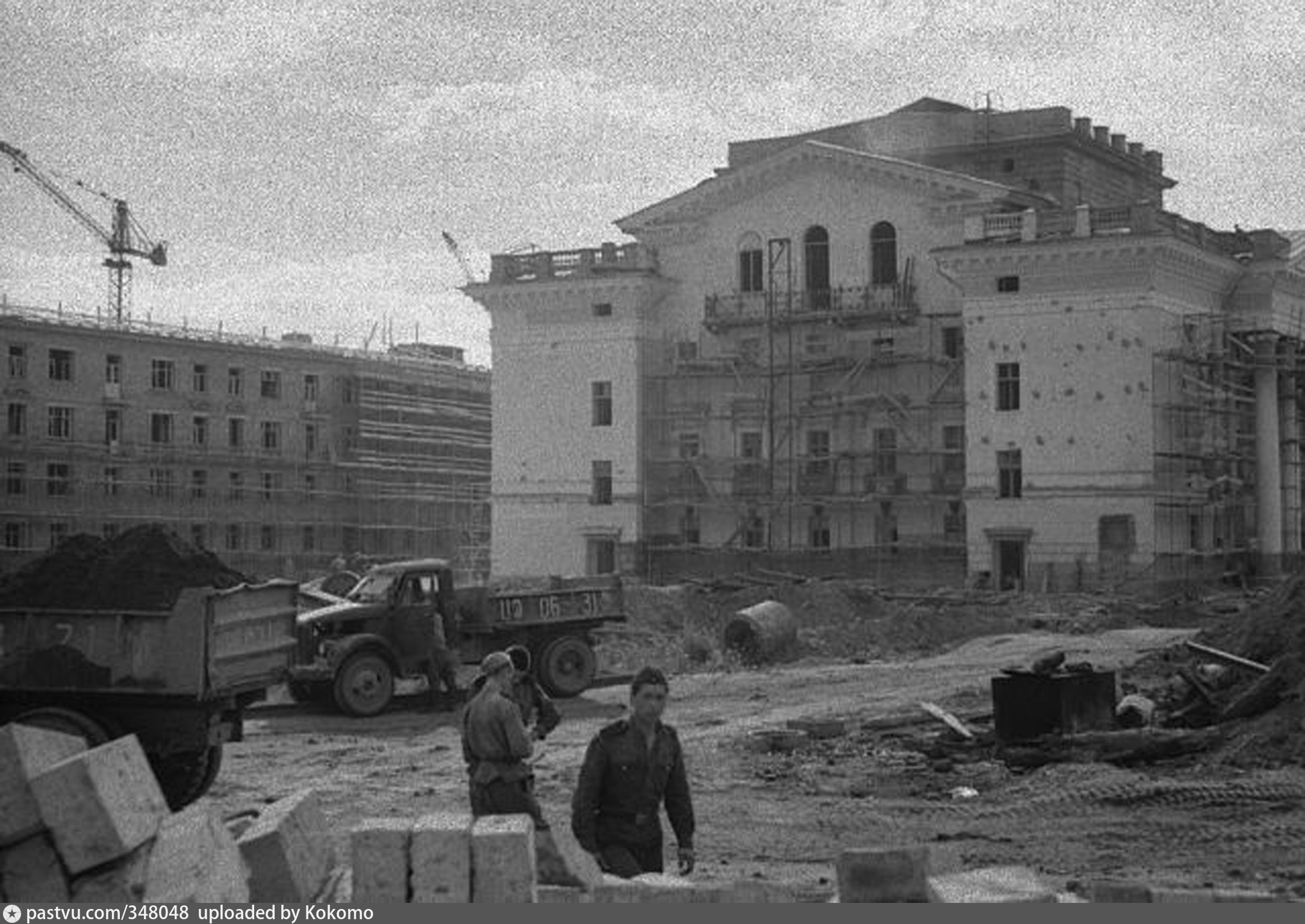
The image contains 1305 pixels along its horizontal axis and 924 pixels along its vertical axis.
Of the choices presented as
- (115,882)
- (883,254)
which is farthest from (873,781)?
(883,254)

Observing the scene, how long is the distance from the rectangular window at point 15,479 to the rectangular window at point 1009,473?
98.3ft

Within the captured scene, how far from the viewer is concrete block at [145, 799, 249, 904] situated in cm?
805

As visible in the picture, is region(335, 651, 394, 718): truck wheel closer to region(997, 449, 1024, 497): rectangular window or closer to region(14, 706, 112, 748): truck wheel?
region(14, 706, 112, 748): truck wheel

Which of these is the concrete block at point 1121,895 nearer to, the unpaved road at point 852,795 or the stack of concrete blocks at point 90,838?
the unpaved road at point 852,795

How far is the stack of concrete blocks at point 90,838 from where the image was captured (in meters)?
8.45

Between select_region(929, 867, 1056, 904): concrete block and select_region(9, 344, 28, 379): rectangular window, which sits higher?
select_region(9, 344, 28, 379): rectangular window

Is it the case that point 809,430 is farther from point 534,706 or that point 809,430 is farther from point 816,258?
point 534,706

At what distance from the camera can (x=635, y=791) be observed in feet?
29.7

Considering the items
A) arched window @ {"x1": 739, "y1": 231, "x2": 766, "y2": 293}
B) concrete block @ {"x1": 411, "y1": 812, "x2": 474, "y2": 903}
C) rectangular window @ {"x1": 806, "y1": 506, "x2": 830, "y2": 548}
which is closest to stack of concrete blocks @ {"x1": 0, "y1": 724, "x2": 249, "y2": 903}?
concrete block @ {"x1": 411, "y1": 812, "x2": 474, "y2": 903}

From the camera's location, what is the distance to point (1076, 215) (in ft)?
139

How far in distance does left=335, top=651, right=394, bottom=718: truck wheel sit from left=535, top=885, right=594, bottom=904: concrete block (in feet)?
45.3

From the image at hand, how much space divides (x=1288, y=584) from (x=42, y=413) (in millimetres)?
43826

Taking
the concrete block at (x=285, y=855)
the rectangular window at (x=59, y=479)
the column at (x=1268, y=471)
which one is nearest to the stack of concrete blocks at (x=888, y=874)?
the concrete block at (x=285, y=855)

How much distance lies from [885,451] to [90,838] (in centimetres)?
3821
